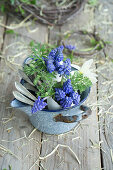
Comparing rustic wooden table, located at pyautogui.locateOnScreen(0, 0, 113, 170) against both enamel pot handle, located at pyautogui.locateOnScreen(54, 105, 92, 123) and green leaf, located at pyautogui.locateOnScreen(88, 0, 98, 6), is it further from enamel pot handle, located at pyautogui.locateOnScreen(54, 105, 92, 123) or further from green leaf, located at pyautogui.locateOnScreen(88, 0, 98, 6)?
green leaf, located at pyautogui.locateOnScreen(88, 0, 98, 6)

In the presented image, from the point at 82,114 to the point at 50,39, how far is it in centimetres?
76

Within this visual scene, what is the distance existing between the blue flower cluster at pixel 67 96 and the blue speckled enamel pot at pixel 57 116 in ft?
0.07

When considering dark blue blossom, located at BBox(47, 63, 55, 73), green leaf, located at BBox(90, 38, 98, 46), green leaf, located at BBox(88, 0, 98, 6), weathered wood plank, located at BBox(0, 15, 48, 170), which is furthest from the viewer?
green leaf, located at BBox(88, 0, 98, 6)

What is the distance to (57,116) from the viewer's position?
1.03 m

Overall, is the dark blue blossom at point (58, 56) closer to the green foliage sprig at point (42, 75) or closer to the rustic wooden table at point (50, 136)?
the green foliage sprig at point (42, 75)

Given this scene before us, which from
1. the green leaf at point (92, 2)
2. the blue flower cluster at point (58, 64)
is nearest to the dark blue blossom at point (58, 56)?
the blue flower cluster at point (58, 64)

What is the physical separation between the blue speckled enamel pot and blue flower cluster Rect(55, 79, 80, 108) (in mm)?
23

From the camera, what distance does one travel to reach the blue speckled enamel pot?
1.01 meters

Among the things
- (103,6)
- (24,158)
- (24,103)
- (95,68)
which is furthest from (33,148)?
(103,6)

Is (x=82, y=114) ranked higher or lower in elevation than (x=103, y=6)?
lower

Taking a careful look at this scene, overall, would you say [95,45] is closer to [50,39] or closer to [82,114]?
[50,39]

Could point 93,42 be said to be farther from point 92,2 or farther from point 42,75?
point 42,75

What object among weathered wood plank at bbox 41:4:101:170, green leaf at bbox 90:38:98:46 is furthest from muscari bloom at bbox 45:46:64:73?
green leaf at bbox 90:38:98:46

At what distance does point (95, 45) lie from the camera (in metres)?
1.63
